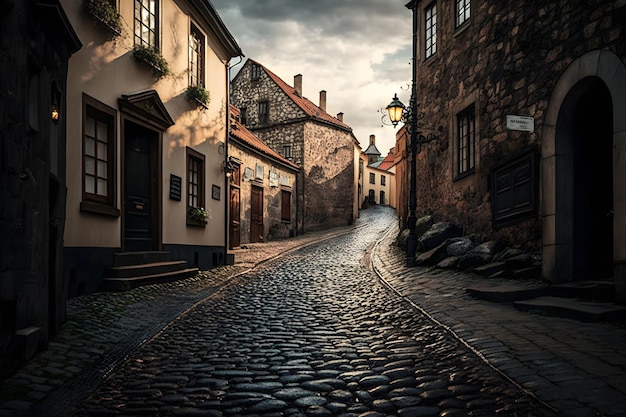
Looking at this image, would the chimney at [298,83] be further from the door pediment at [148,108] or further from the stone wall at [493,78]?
the door pediment at [148,108]

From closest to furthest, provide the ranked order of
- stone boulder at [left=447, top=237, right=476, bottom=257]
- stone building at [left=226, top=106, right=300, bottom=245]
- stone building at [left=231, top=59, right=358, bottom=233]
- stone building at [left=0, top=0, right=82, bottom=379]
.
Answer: stone building at [left=0, top=0, right=82, bottom=379], stone boulder at [left=447, top=237, right=476, bottom=257], stone building at [left=226, top=106, right=300, bottom=245], stone building at [left=231, top=59, right=358, bottom=233]

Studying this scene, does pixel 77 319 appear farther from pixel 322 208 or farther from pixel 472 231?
pixel 322 208

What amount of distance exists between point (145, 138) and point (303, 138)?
21.7 m

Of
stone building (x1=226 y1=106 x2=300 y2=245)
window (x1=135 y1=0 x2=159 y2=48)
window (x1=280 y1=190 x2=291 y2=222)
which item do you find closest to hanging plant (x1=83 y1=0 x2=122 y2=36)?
window (x1=135 y1=0 x2=159 y2=48)

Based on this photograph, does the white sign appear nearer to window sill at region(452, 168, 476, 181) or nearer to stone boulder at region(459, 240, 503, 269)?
stone boulder at region(459, 240, 503, 269)

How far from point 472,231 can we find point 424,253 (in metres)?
1.34

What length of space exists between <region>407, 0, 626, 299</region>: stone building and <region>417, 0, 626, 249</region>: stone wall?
2cm

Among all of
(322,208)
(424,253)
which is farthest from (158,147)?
(322,208)

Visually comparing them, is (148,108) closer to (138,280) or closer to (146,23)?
(146,23)

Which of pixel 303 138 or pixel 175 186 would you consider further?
pixel 303 138

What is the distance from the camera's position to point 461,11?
1352 centimetres

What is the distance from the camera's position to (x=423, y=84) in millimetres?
16406

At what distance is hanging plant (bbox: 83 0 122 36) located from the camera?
338 inches

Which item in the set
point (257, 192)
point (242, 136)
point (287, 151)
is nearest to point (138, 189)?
point (242, 136)
